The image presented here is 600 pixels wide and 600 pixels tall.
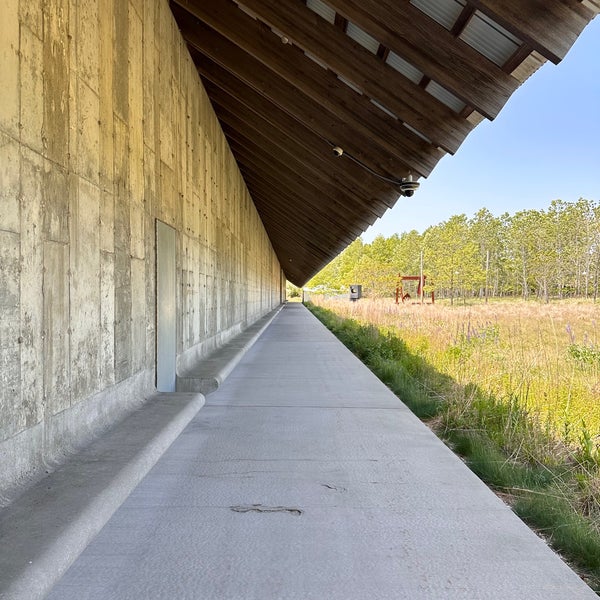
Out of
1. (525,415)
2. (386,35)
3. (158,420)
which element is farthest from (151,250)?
(525,415)

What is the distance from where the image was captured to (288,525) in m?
2.69

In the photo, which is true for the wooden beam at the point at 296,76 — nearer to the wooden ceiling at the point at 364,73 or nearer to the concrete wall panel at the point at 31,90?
the wooden ceiling at the point at 364,73

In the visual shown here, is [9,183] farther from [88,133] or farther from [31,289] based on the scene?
[88,133]

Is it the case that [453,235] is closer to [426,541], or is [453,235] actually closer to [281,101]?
[281,101]

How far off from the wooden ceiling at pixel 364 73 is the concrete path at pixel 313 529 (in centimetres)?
319

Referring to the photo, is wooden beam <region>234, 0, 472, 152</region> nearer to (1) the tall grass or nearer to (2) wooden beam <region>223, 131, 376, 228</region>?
(1) the tall grass

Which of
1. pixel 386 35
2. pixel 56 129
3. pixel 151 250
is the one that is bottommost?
pixel 151 250

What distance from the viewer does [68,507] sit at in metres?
2.29

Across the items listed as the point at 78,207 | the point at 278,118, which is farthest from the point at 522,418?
the point at 278,118

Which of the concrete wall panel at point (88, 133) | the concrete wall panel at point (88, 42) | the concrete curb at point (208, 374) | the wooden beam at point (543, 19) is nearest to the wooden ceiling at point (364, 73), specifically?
the wooden beam at point (543, 19)

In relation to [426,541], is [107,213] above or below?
above

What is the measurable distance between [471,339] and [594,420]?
413 cm

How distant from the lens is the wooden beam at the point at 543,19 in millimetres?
3377

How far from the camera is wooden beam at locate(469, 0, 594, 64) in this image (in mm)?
3377
